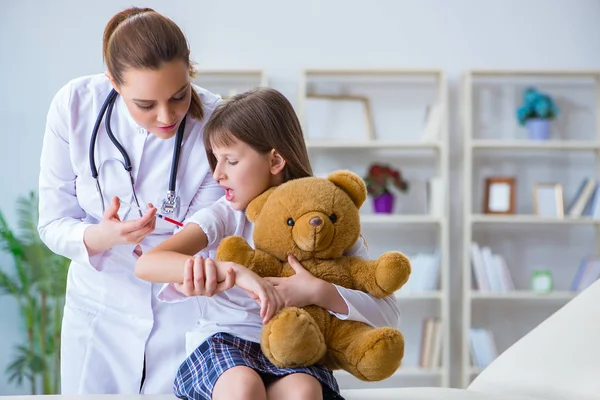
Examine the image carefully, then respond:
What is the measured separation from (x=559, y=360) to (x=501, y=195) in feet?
9.32

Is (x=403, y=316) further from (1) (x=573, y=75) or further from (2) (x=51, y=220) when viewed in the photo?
(2) (x=51, y=220)

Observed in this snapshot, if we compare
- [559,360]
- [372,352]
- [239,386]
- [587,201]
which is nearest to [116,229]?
[239,386]

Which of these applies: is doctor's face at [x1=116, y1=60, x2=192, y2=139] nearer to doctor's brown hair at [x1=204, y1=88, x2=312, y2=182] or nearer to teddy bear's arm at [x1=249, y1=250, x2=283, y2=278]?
doctor's brown hair at [x1=204, y1=88, x2=312, y2=182]

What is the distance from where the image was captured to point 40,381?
429 cm

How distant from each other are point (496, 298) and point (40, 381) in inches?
103

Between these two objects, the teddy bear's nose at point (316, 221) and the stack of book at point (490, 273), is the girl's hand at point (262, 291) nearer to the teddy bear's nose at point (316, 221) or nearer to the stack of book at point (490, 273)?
the teddy bear's nose at point (316, 221)

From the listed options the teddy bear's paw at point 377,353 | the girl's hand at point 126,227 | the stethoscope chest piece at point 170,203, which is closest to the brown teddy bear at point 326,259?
the teddy bear's paw at point 377,353

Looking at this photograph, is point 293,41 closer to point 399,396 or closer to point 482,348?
point 482,348

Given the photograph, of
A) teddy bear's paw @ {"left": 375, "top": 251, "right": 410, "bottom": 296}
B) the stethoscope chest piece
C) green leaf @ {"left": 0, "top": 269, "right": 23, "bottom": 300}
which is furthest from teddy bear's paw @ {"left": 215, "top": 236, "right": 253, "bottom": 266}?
green leaf @ {"left": 0, "top": 269, "right": 23, "bottom": 300}

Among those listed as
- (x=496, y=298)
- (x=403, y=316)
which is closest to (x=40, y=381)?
(x=403, y=316)

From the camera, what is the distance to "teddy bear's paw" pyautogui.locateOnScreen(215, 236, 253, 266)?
126cm

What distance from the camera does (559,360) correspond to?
1.54 m

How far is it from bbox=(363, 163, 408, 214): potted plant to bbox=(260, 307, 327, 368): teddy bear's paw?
3000 mm

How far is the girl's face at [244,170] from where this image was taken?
4.58 feet
